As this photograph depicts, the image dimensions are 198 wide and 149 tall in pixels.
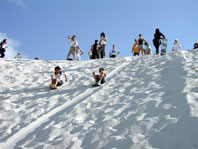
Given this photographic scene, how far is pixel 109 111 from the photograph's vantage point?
5.38 m

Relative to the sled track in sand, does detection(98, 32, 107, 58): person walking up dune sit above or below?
above

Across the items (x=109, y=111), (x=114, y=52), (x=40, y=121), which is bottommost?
(x=40, y=121)

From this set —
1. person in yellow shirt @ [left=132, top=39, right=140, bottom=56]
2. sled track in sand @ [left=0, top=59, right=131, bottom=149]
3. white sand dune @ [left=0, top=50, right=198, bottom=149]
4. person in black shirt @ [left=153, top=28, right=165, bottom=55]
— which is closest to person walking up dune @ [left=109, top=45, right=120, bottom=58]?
person in yellow shirt @ [left=132, top=39, right=140, bottom=56]

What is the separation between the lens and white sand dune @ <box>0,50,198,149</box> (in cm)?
394

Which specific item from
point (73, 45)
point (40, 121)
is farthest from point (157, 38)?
point (40, 121)

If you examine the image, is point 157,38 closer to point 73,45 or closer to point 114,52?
point 114,52

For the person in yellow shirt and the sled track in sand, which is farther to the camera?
the person in yellow shirt

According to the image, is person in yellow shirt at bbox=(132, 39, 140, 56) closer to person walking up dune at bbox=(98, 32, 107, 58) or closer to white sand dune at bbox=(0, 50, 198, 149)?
person walking up dune at bbox=(98, 32, 107, 58)

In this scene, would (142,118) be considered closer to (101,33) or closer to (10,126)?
(10,126)

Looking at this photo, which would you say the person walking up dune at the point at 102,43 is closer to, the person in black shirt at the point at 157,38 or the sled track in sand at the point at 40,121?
the person in black shirt at the point at 157,38

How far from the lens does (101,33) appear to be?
14.2 m

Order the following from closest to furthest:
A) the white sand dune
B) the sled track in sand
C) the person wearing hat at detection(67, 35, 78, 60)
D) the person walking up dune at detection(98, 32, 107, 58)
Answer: the white sand dune → the sled track in sand → the person walking up dune at detection(98, 32, 107, 58) → the person wearing hat at detection(67, 35, 78, 60)

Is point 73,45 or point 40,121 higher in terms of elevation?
point 73,45

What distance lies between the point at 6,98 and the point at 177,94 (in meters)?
5.60
